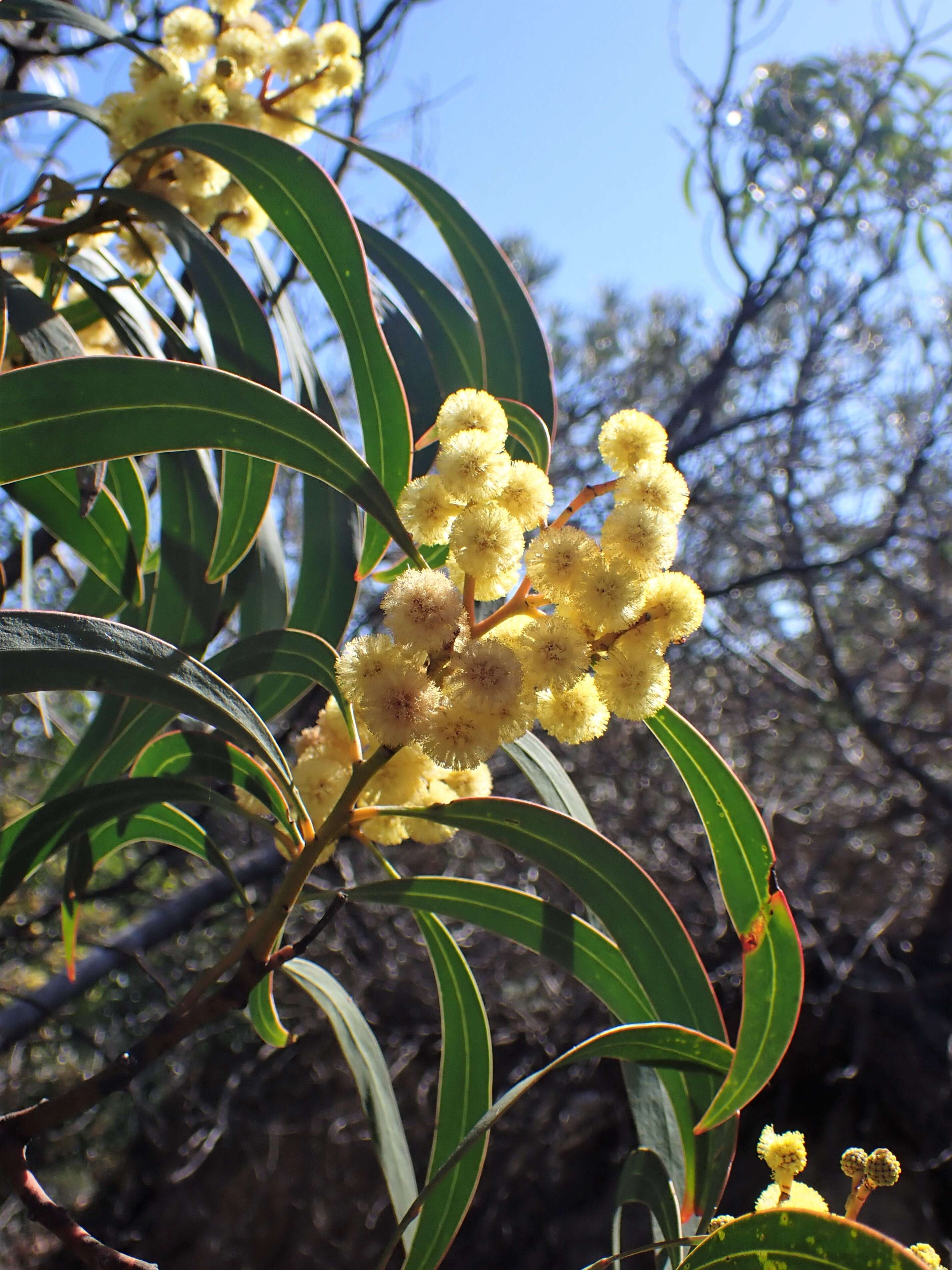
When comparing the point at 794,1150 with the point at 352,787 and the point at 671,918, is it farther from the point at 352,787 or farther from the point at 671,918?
the point at 352,787

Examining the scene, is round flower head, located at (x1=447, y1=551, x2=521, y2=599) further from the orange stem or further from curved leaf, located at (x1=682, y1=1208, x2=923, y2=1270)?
curved leaf, located at (x1=682, y1=1208, x2=923, y2=1270)

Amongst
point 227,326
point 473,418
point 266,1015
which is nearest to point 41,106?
point 227,326

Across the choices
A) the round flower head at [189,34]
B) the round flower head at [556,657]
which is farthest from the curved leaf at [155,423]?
the round flower head at [189,34]

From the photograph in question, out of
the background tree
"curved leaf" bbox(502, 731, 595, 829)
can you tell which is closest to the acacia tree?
the background tree

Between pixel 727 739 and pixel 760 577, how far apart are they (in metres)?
0.72

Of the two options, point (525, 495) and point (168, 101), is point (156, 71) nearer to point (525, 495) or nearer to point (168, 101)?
point (168, 101)

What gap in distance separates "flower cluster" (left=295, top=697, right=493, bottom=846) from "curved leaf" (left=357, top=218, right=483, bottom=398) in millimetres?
386

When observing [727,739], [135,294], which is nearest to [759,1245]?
[135,294]

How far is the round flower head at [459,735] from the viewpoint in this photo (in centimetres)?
51

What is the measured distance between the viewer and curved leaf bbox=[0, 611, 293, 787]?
48cm

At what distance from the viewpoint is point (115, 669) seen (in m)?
0.52

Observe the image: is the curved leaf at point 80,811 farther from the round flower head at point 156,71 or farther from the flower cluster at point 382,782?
the round flower head at point 156,71

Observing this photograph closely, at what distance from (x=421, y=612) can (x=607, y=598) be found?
0.11 meters

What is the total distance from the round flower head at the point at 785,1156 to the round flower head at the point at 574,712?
28 cm
